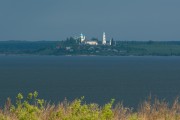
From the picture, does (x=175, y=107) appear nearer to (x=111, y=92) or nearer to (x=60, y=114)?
(x=60, y=114)

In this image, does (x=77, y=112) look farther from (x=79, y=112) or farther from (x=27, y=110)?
(x=27, y=110)

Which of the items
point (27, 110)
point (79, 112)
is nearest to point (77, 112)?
point (79, 112)

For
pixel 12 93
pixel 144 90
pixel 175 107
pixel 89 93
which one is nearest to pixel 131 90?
pixel 144 90

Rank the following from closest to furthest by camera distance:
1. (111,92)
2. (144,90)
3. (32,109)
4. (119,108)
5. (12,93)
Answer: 1. (32,109)
2. (119,108)
3. (12,93)
4. (111,92)
5. (144,90)

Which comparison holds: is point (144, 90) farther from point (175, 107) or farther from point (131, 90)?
point (175, 107)

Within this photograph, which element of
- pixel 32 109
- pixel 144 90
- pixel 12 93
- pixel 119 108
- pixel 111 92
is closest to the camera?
pixel 32 109

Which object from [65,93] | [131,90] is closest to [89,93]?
[65,93]

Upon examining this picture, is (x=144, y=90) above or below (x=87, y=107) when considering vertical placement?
below

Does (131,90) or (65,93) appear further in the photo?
(131,90)

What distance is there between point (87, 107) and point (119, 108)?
1.03 metres

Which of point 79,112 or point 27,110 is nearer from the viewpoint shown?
point 27,110

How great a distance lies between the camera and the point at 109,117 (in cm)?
1359

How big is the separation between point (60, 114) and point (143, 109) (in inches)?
101

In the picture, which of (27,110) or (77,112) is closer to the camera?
(27,110)
